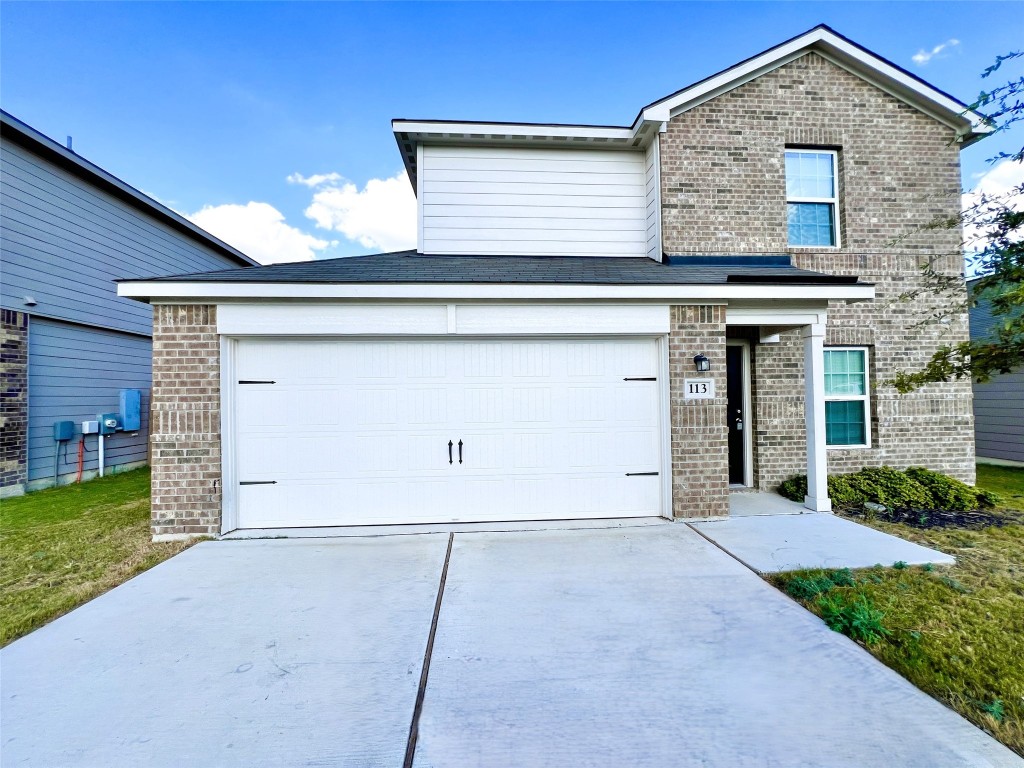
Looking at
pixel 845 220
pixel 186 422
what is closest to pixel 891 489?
pixel 845 220

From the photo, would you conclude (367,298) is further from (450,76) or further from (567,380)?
(450,76)

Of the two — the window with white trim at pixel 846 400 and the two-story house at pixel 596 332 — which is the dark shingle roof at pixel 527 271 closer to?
the two-story house at pixel 596 332

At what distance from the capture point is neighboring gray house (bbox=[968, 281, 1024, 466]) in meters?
9.77

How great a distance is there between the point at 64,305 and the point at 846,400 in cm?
1341

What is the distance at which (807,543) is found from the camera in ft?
15.1

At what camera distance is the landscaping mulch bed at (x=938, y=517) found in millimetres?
5359

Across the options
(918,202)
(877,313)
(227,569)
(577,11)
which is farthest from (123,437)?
(918,202)

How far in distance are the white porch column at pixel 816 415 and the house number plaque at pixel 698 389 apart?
1482 millimetres

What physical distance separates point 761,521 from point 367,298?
519 centimetres

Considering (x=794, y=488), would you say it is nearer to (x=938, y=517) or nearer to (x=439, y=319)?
(x=938, y=517)

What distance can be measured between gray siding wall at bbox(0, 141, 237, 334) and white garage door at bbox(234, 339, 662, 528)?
580 cm

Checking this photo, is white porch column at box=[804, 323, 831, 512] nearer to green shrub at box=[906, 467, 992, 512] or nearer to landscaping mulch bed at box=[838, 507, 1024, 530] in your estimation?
landscaping mulch bed at box=[838, 507, 1024, 530]

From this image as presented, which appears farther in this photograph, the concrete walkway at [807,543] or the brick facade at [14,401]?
the brick facade at [14,401]

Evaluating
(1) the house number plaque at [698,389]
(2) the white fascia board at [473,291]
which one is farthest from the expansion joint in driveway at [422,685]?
(1) the house number plaque at [698,389]
